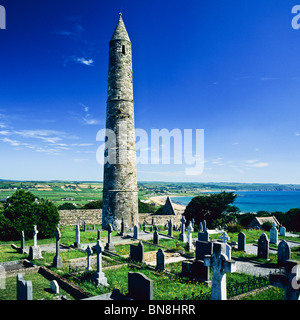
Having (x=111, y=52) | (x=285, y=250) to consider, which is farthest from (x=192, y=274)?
(x=111, y=52)

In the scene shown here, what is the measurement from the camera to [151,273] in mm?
11141

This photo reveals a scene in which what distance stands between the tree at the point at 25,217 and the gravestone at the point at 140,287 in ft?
40.9

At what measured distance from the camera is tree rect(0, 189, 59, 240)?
57.8 feet

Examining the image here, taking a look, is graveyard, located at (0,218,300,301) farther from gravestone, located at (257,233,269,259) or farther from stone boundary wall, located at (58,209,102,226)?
stone boundary wall, located at (58,209,102,226)

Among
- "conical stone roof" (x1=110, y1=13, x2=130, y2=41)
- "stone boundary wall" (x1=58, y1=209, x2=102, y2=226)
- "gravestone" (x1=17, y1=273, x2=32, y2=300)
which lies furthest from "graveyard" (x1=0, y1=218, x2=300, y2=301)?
"conical stone roof" (x1=110, y1=13, x2=130, y2=41)

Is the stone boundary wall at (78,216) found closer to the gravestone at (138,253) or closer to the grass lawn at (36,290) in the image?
the gravestone at (138,253)

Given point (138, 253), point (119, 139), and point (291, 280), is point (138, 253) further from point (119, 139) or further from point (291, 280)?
point (119, 139)

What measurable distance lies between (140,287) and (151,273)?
3672 millimetres

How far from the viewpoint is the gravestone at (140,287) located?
24.2ft

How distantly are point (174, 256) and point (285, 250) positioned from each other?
18.6ft

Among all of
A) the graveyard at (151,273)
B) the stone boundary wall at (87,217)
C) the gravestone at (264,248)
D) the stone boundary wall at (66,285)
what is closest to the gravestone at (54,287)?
the graveyard at (151,273)

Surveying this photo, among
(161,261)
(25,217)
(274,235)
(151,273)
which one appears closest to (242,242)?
(274,235)
